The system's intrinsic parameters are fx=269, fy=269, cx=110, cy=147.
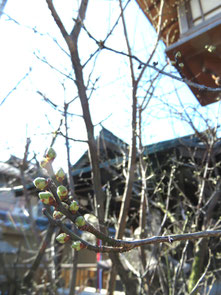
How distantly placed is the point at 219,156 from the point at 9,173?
542 cm

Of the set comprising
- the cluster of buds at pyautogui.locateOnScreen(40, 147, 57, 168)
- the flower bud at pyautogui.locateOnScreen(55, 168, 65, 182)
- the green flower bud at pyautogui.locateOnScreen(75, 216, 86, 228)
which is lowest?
the green flower bud at pyautogui.locateOnScreen(75, 216, 86, 228)

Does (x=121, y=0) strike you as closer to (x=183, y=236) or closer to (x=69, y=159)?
(x=69, y=159)

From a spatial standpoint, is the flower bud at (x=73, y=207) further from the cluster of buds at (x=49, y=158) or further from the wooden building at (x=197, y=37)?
the wooden building at (x=197, y=37)

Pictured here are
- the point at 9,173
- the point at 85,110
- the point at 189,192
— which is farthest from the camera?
the point at 9,173

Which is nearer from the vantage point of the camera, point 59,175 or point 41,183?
point 41,183

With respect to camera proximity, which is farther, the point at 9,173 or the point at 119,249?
the point at 9,173

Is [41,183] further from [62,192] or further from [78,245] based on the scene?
[78,245]

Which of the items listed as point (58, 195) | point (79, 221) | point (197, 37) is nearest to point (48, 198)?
point (58, 195)

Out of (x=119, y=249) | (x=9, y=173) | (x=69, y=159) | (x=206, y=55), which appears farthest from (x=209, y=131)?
(x=9, y=173)

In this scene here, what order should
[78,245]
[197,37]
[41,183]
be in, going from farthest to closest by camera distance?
1. [197,37]
2. [78,245]
3. [41,183]

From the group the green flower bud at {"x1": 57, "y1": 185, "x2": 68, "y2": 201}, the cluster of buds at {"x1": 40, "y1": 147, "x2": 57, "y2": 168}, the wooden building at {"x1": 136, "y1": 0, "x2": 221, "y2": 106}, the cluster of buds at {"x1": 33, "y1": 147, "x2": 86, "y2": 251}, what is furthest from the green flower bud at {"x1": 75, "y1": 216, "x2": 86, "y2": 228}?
the wooden building at {"x1": 136, "y1": 0, "x2": 221, "y2": 106}

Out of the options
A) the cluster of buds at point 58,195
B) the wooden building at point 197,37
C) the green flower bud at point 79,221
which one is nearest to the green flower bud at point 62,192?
the cluster of buds at point 58,195

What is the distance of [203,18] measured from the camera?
15.4 ft

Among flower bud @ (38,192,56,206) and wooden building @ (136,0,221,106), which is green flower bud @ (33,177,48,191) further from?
wooden building @ (136,0,221,106)
